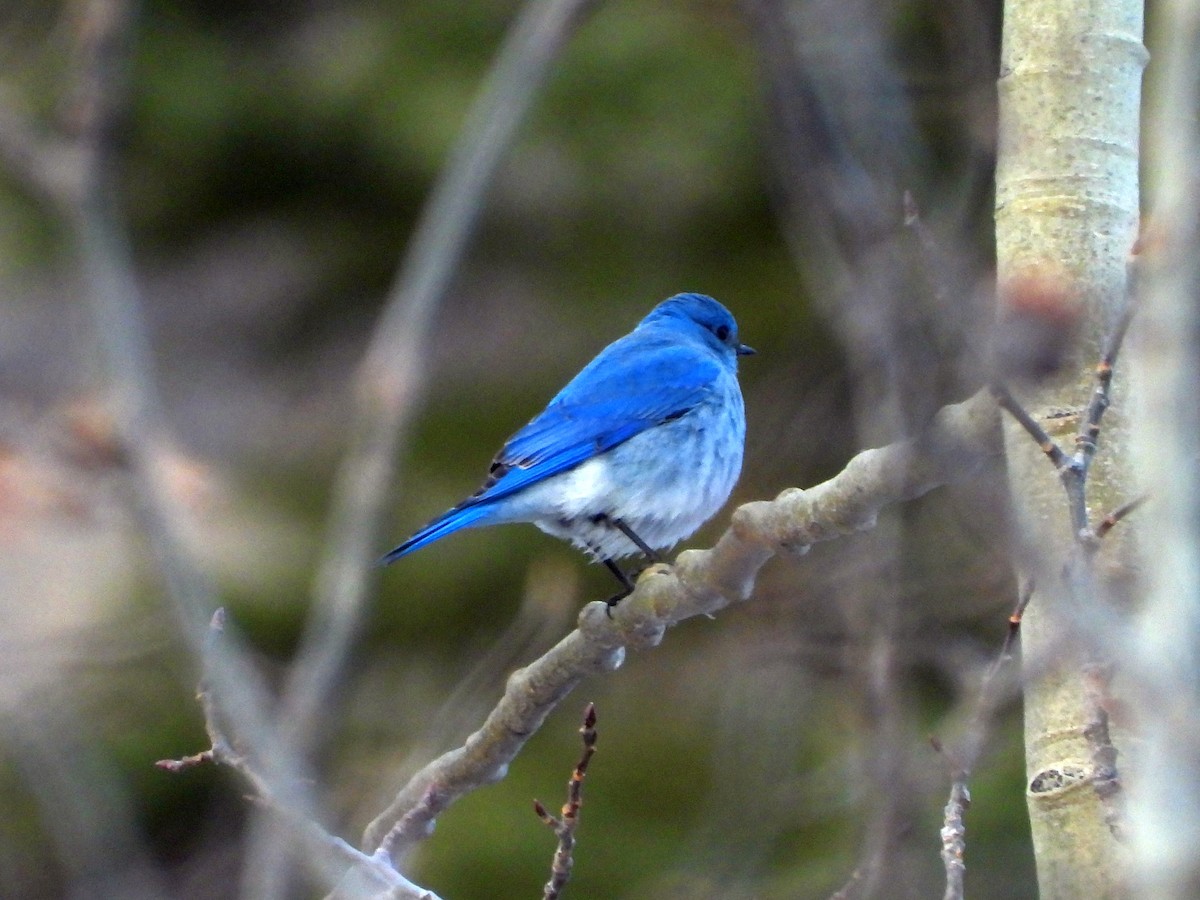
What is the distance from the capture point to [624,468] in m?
4.28

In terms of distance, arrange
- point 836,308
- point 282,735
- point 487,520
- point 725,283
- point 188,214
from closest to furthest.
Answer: point 282,735 < point 836,308 < point 487,520 < point 725,283 < point 188,214

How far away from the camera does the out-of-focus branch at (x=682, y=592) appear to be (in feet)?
6.98

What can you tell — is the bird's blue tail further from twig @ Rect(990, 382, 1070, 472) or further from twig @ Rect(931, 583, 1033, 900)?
twig @ Rect(990, 382, 1070, 472)

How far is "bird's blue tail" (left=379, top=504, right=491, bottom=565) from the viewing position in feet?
12.6

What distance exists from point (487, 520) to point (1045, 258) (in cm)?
191

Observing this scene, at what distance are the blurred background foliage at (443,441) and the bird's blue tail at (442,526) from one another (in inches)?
12.7

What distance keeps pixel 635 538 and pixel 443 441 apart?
3021 millimetres

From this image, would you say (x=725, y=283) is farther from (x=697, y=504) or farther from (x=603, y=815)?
(x=697, y=504)

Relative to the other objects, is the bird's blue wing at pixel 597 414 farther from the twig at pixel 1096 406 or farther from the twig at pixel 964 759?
the twig at pixel 1096 406

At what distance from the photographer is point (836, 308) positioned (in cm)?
246

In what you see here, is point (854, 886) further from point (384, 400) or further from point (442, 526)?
point (442, 526)

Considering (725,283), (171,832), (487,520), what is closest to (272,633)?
(171,832)

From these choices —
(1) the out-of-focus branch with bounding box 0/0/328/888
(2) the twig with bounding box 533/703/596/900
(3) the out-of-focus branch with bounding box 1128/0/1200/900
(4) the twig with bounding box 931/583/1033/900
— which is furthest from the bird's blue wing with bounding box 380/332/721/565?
(3) the out-of-focus branch with bounding box 1128/0/1200/900

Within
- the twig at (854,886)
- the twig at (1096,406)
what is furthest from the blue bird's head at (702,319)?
the twig at (1096,406)
